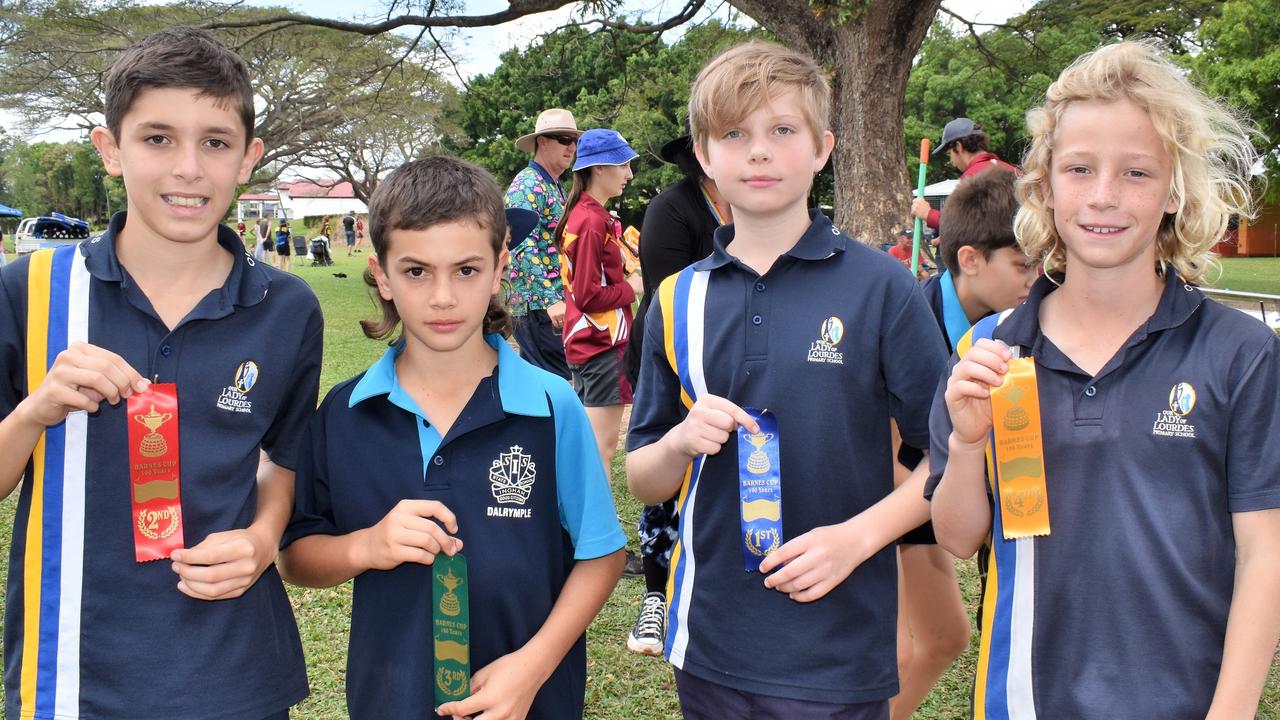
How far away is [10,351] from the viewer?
6.37 feet

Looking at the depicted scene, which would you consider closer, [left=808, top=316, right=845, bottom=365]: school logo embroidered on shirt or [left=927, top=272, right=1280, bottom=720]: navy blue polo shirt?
[left=927, top=272, right=1280, bottom=720]: navy blue polo shirt

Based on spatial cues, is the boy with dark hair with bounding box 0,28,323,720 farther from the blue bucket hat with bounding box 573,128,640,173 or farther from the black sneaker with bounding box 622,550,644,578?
the blue bucket hat with bounding box 573,128,640,173

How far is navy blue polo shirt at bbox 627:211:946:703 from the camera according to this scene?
2.07m

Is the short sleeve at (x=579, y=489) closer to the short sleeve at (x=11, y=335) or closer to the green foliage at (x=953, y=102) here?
the short sleeve at (x=11, y=335)

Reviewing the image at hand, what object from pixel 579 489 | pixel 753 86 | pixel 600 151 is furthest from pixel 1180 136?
pixel 600 151

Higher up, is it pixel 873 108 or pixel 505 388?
pixel 873 108

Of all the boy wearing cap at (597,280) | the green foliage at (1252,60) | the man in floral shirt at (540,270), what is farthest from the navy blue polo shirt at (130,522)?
the green foliage at (1252,60)

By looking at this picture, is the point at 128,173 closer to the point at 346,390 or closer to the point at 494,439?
the point at 346,390

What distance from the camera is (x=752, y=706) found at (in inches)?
82.4

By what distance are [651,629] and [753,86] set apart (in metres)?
2.62

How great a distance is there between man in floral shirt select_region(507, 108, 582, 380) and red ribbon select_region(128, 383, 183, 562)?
4.15 meters

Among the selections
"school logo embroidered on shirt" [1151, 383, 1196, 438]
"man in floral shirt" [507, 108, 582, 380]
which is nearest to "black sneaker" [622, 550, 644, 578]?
"man in floral shirt" [507, 108, 582, 380]

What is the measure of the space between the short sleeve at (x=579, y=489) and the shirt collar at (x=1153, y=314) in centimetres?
87

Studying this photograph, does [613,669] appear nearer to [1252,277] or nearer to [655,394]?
[655,394]
